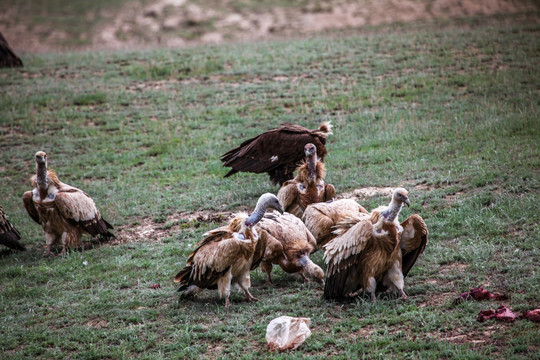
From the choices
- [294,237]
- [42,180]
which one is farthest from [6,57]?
[294,237]

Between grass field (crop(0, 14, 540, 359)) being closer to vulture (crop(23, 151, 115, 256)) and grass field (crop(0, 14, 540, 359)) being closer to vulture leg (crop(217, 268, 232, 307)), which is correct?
vulture leg (crop(217, 268, 232, 307))

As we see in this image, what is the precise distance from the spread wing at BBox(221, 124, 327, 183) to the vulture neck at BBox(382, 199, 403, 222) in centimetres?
485

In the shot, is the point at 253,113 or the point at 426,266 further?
the point at 253,113

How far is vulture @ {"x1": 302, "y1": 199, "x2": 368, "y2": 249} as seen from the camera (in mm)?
9422

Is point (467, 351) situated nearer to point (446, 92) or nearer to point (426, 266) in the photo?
point (426, 266)

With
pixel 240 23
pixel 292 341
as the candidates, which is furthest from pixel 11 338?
pixel 240 23

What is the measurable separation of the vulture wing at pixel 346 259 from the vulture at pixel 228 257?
981 mm

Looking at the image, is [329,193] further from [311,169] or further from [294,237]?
[294,237]

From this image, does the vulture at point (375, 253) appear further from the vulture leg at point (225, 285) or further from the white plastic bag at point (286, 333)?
the vulture leg at point (225, 285)

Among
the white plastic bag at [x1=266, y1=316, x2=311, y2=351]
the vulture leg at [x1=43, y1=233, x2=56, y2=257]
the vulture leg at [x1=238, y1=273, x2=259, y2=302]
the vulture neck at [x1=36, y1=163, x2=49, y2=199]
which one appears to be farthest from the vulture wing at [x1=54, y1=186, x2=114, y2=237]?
the white plastic bag at [x1=266, y1=316, x2=311, y2=351]

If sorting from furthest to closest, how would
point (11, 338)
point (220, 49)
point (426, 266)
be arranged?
1. point (220, 49)
2. point (426, 266)
3. point (11, 338)

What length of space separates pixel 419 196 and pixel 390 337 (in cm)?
488

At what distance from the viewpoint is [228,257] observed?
26.3ft

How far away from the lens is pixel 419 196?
37.1ft
